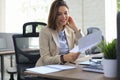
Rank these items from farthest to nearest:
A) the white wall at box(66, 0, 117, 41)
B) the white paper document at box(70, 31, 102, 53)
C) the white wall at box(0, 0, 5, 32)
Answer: the white wall at box(0, 0, 5, 32), the white wall at box(66, 0, 117, 41), the white paper document at box(70, 31, 102, 53)

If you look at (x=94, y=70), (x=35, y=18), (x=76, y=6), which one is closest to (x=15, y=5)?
(x=35, y=18)

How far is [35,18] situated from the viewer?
5160mm

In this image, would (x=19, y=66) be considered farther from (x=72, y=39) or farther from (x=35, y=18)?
(x=35, y=18)

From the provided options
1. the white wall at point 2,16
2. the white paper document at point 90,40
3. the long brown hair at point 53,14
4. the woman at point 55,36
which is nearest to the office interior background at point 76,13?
the white wall at point 2,16

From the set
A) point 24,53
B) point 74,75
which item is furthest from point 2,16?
point 74,75

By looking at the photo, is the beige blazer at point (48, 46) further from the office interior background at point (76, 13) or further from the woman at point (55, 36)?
the office interior background at point (76, 13)

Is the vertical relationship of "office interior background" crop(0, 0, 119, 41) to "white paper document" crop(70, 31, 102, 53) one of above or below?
above

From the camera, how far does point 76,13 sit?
171 inches

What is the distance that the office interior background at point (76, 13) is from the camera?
3977 mm

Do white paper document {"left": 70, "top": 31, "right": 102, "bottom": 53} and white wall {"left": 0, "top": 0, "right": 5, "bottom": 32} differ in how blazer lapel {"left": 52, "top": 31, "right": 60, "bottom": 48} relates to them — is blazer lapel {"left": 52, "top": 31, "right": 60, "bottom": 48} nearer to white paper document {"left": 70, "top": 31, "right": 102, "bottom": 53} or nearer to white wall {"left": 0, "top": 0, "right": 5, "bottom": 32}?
white paper document {"left": 70, "top": 31, "right": 102, "bottom": 53}

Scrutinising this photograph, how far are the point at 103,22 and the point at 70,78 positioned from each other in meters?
2.78

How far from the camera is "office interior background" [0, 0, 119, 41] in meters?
3.98

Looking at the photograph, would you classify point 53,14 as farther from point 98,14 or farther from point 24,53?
point 98,14

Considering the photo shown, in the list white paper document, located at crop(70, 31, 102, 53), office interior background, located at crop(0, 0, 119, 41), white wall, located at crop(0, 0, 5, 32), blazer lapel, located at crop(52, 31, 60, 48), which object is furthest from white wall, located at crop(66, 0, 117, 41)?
white paper document, located at crop(70, 31, 102, 53)
